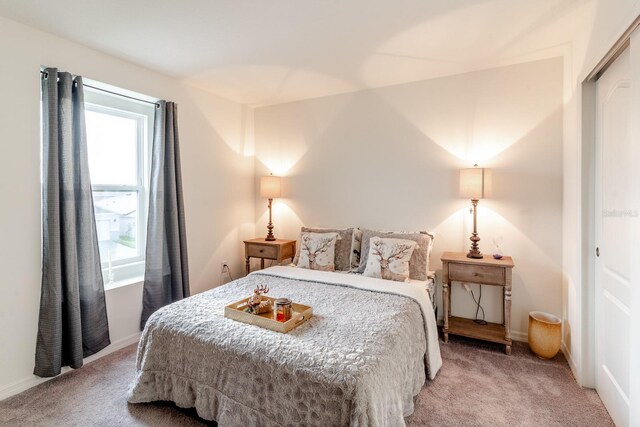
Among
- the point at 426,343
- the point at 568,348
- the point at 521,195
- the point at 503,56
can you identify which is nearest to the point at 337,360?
the point at 426,343

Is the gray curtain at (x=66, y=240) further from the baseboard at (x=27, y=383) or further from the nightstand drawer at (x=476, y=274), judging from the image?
the nightstand drawer at (x=476, y=274)

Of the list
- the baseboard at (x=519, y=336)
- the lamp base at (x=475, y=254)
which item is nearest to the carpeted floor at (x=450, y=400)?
the baseboard at (x=519, y=336)

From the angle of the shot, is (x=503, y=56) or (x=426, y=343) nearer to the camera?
(x=426, y=343)

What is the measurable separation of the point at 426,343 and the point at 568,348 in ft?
4.10

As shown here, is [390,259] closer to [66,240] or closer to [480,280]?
[480,280]

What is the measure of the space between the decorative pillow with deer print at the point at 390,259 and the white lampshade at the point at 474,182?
2.08 ft

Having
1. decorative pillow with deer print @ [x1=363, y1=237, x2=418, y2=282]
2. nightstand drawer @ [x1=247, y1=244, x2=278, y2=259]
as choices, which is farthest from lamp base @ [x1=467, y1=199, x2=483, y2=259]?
nightstand drawer @ [x1=247, y1=244, x2=278, y2=259]

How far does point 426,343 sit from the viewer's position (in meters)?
2.15

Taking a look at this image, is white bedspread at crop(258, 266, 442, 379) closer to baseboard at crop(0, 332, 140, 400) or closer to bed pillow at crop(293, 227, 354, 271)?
bed pillow at crop(293, 227, 354, 271)

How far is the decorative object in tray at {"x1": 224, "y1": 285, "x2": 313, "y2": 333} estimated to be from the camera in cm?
173

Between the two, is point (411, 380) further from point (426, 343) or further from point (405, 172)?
point (405, 172)

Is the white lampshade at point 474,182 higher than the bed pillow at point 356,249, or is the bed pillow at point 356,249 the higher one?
the white lampshade at point 474,182

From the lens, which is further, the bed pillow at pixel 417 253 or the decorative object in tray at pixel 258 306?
the bed pillow at pixel 417 253

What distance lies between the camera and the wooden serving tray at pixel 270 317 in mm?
1706
